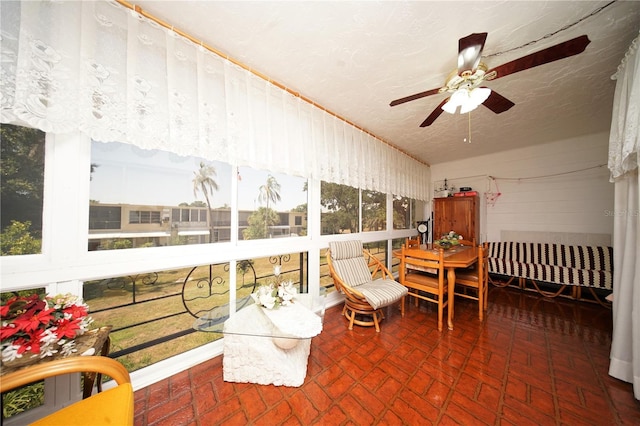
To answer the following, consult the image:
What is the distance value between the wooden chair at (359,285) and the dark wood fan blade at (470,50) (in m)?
2.05

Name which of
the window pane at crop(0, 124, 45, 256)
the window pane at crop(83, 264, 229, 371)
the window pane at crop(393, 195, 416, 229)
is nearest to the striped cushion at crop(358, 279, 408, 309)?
the window pane at crop(83, 264, 229, 371)

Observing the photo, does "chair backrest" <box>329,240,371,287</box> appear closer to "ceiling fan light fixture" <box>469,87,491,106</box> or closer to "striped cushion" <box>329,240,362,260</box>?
"striped cushion" <box>329,240,362,260</box>

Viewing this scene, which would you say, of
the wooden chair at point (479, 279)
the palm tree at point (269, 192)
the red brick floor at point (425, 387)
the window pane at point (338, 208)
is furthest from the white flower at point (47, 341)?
the wooden chair at point (479, 279)

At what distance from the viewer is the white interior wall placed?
10.9 feet

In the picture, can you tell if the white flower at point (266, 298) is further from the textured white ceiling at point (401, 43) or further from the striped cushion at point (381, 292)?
the textured white ceiling at point (401, 43)

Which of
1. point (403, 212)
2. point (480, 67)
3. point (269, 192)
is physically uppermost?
point (480, 67)

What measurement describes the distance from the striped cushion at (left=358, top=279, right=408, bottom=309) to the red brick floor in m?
0.37

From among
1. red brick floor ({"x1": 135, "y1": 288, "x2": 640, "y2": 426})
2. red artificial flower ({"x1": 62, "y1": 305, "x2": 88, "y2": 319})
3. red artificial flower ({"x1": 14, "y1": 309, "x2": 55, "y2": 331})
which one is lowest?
red brick floor ({"x1": 135, "y1": 288, "x2": 640, "y2": 426})

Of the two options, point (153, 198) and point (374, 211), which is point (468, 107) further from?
point (153, 198)

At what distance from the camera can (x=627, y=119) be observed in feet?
4.57

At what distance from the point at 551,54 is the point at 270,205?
2.43 meters

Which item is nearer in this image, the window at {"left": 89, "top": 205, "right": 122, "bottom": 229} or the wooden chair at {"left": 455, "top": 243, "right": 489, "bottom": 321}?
the window at {"left": 89, "top": 205, "right": 122, "bottom": 229}

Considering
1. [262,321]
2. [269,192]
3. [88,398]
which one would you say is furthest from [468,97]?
[88,398]

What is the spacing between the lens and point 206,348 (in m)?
1.80
